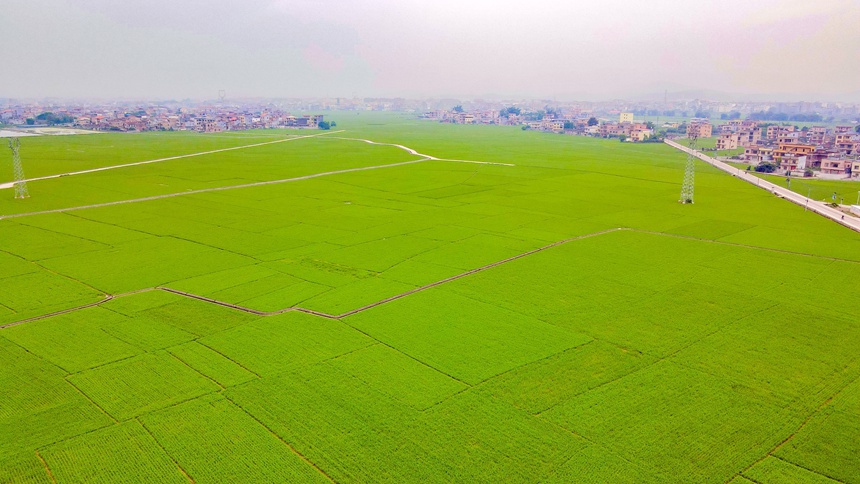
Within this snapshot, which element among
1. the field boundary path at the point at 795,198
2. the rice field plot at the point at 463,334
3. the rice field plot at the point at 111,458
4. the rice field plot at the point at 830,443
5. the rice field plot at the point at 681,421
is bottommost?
the field boundary path at the point at 795,198

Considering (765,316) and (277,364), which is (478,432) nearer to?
(277,364)

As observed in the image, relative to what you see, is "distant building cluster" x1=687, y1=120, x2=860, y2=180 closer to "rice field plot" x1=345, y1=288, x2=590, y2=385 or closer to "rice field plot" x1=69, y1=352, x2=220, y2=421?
"rice field plot" x1=345, y1=288, x2=590, y2=385

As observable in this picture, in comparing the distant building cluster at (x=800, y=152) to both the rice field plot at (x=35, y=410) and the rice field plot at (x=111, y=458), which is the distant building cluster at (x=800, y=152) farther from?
the rice field plot at (x=35, y=410)

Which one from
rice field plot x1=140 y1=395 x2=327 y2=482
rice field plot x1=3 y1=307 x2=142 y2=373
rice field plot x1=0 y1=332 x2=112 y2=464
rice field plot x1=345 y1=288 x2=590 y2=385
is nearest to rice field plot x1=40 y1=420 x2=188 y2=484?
rice field plot x1=140 y1=395 x2=327 y2=482

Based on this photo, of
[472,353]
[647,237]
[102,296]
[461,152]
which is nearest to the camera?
[472,353]

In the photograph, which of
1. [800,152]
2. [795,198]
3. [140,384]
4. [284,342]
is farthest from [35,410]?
[800,152]

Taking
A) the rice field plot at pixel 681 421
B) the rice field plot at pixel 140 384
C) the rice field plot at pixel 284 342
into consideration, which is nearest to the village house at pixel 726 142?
the rice field plot at pixel 681 421

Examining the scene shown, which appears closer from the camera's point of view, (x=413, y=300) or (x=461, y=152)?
(x=413, y=300)

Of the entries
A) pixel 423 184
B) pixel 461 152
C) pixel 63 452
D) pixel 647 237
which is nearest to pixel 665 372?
pixel 63 452

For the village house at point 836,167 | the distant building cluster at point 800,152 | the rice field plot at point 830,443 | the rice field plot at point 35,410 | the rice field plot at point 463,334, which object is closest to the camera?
the rice field plot at point 830,443
